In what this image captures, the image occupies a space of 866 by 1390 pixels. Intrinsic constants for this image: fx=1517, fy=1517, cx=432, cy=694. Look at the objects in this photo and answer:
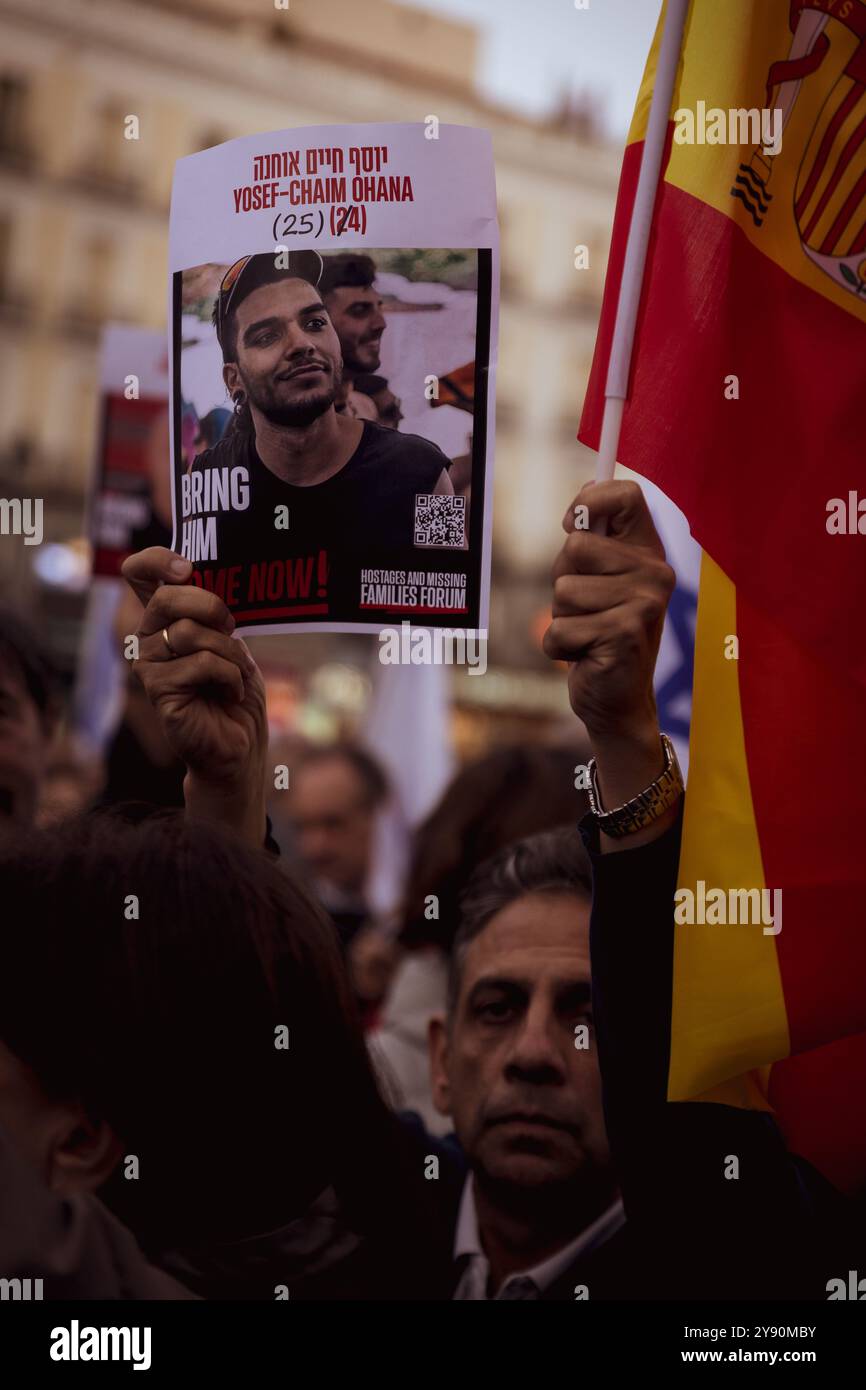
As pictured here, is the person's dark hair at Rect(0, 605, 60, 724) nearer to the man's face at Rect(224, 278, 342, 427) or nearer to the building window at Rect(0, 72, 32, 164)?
the man's face at Rect(224, 278, 342, 427)

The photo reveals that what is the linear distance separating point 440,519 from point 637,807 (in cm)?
45

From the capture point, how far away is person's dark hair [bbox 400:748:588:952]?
308 centimetres

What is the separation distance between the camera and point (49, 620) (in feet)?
78.6

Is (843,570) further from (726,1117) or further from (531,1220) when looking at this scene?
(531,1220)

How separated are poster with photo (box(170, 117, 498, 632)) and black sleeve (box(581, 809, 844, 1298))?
1.33 feet

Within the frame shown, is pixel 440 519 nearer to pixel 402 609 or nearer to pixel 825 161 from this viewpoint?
pixel 402 609

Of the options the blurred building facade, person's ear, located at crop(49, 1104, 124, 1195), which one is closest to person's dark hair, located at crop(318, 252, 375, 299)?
person's ear, located at crop(49, 1104, 124, 1195)

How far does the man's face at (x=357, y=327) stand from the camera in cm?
188

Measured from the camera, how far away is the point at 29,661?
2699 millimetres

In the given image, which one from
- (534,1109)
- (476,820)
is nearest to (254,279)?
(534,1109)

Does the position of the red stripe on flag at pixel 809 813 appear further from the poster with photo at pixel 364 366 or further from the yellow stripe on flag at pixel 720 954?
the poster with photo at pixel 364 366

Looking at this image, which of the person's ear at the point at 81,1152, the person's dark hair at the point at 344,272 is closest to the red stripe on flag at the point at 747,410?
the person's dark hair at the point at 344,272

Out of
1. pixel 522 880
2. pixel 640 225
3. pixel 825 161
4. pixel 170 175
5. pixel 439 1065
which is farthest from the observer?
pixel 170 175

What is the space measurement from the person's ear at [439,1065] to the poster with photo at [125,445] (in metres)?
1.80
